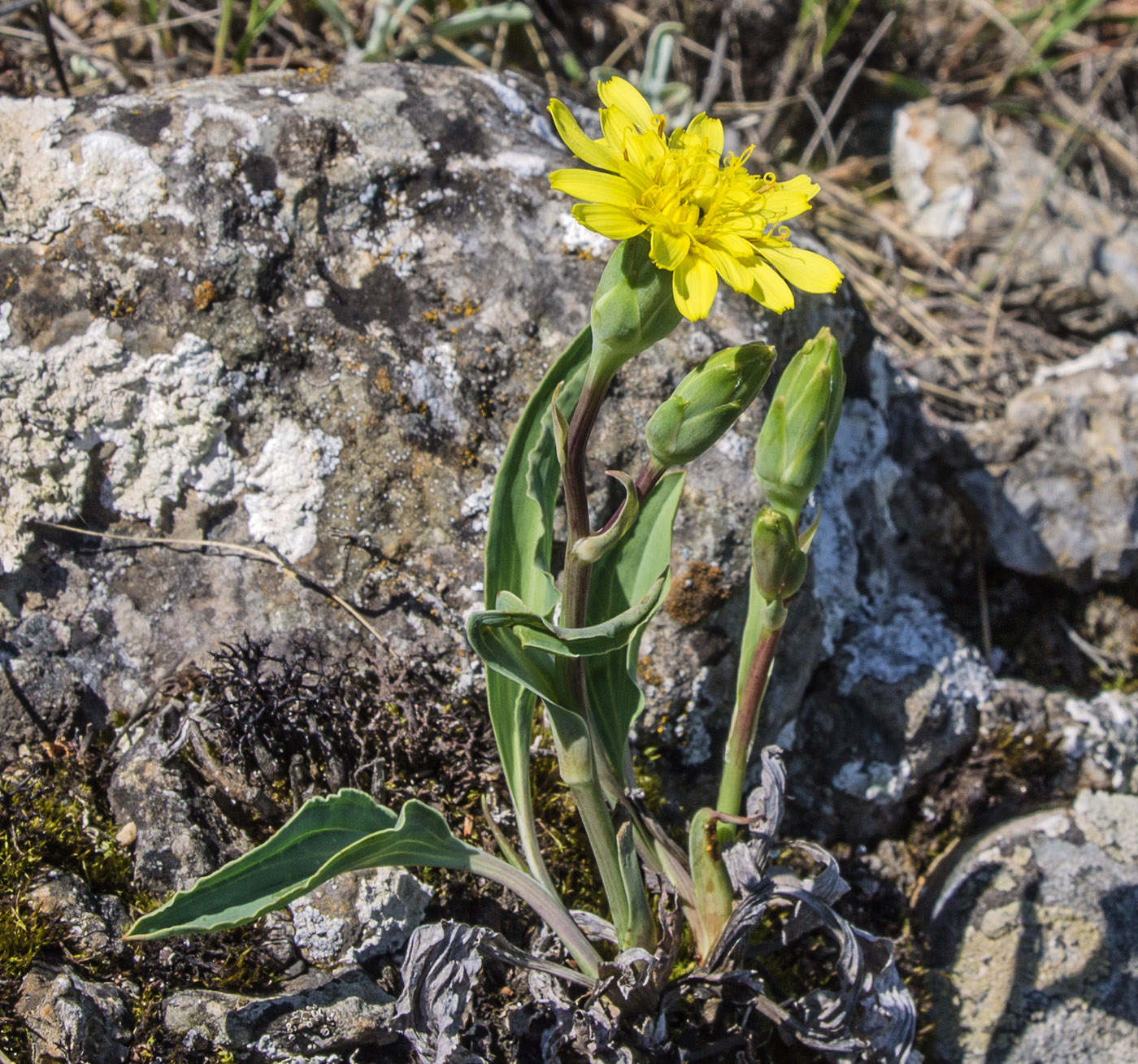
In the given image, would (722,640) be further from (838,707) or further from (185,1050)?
(185,1050)

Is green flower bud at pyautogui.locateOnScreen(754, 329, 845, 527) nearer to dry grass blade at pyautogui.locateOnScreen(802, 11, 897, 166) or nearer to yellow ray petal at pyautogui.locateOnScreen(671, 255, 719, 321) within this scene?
yellow ray petal at pyautogui.locateOnScreen(671, 255, 719, 321)

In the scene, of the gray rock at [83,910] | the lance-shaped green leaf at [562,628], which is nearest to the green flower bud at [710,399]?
the lance-shaped green leaf at [562,628]

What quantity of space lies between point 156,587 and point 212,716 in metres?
0.34

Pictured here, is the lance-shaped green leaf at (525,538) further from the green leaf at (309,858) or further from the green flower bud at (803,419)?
the green flower bud at (803,419)

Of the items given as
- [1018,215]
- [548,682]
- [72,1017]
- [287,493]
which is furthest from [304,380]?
[1018,215]

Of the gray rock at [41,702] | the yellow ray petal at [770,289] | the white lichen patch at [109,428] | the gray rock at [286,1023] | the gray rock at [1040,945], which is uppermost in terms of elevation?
the yellow ray petal at [770,289]

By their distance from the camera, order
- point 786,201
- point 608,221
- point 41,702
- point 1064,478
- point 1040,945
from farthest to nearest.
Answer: point 1064,478 → point 1040,945 → point 41,702 → point 786,201 → point 608,221

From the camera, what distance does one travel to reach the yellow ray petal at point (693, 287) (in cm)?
122

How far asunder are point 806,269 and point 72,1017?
165 cm

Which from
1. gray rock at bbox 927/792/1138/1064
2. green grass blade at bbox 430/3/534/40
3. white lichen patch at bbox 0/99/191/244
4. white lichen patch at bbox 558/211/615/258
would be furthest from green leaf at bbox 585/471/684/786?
green grass blade at bbox 430/3/534/40

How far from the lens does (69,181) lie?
2.02 meters

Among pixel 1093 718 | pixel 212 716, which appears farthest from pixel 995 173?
pixel 212 716

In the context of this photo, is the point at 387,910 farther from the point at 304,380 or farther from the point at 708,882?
the point at 304,380

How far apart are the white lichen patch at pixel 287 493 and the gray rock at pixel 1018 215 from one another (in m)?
2.88
